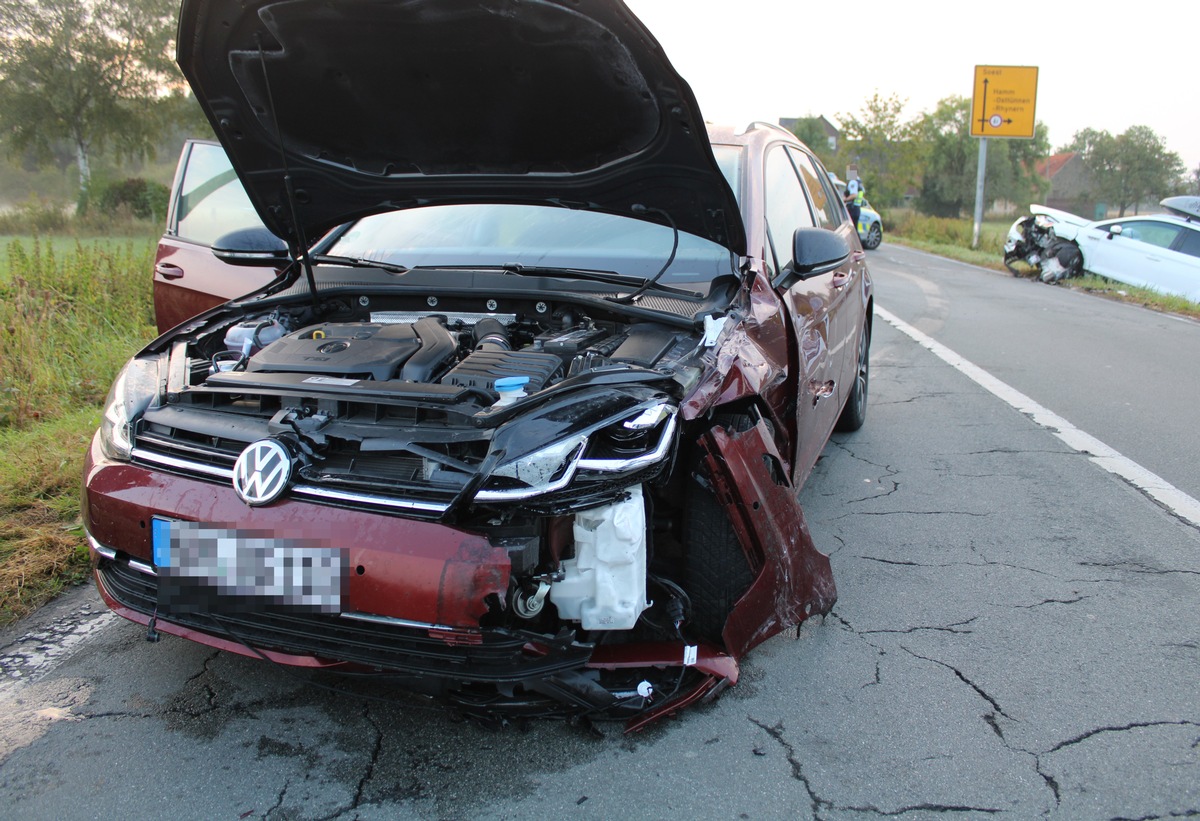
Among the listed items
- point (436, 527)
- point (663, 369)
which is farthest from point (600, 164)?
point (436, 527)

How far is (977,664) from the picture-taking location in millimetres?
2797

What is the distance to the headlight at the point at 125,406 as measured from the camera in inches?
101

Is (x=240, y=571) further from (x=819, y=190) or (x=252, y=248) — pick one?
(x=819, y=190)

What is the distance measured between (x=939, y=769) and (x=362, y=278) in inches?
102

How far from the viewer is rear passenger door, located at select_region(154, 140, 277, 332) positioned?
201 inches

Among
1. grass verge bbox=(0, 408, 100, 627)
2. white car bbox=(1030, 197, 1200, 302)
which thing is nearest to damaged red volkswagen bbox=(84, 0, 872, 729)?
grass verge bbox=(0, 408, 100, 627)

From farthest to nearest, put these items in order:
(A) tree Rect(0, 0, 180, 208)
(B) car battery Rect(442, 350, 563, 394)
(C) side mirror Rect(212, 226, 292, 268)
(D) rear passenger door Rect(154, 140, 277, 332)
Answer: (A) tree Rect(0, 0, 180, 208), (D) rear passenger door Rect(154, 140, 277, 332), (C) side mirror Rect(212, 226, 292, 268), (B) car battery Rect(442, 350, 563, 394)

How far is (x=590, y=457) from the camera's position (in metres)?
2.15

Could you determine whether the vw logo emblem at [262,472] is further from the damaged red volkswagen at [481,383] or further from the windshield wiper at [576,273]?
the windshield wiper at [576,273]

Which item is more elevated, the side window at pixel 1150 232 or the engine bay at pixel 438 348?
the side window at pixel 1150 232

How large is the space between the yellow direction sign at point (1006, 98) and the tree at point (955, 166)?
113 feet

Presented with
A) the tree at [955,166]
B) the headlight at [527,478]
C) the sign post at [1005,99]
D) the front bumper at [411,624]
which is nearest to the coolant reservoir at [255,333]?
the front bumper at [411,624]

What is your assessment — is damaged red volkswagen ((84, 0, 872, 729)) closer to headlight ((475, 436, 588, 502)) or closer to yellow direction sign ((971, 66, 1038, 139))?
headlight ((475, 436, 588, 502))

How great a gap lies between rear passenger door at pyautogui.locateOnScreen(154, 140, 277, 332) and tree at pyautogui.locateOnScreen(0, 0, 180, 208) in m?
19.3
